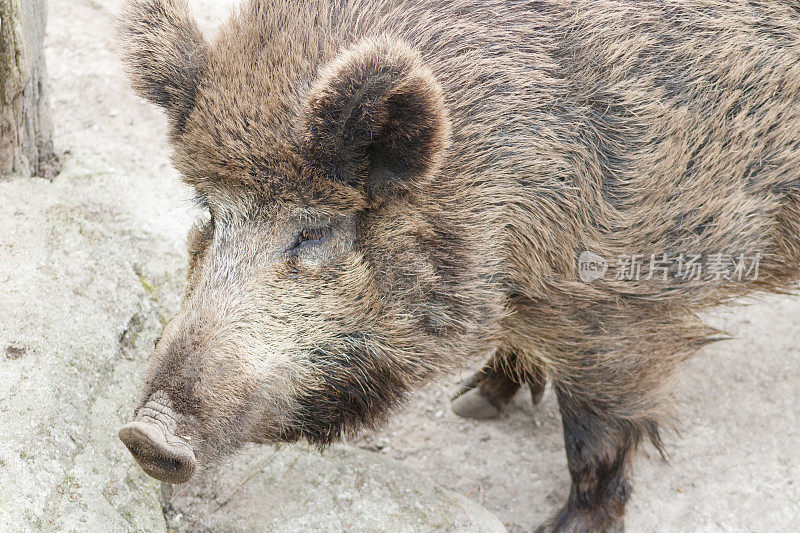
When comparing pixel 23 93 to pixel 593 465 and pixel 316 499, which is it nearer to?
pixel 316 499

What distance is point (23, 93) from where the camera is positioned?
4070 mm

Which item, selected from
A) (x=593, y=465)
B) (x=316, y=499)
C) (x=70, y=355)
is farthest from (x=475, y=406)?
(x=70, y=355)

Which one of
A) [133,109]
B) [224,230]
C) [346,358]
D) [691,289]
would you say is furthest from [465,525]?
[133,109]

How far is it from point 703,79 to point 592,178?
2.03ft

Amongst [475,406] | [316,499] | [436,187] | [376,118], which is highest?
[376,118]

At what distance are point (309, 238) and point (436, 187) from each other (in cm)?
50

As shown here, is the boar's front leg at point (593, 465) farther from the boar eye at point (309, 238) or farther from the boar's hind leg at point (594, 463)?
the boar eye at point (309, 238)

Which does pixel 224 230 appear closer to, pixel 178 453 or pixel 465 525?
pixel 178 453

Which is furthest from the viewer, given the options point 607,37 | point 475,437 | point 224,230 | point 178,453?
point 475,437

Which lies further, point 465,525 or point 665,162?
point 465,525

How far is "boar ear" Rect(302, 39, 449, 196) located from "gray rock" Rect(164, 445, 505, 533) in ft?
5.14

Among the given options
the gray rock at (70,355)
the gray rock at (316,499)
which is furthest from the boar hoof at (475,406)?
the gray rock at (70,355)

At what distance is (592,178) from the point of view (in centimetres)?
313

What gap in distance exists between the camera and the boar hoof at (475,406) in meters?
4.71
